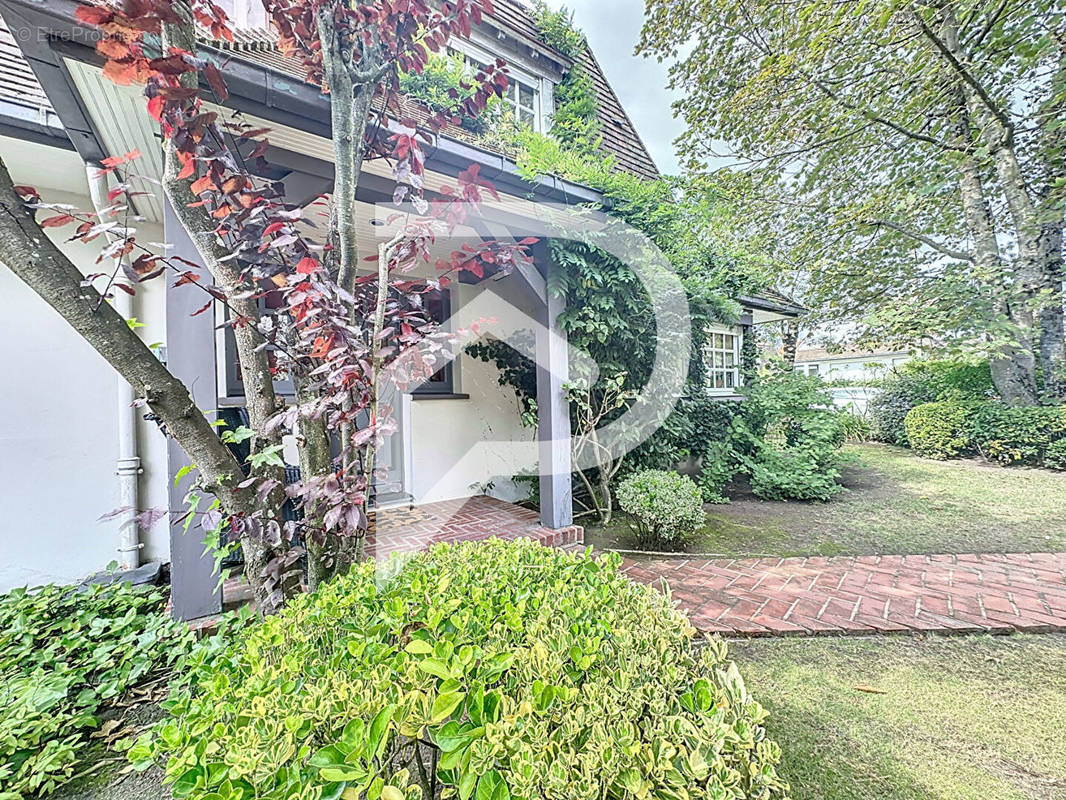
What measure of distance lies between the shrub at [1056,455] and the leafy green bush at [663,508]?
7.67m

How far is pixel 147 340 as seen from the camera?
3818mm

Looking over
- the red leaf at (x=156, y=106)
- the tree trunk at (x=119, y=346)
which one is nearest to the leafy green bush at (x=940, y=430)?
the tree trunk at (x=119, y=346)

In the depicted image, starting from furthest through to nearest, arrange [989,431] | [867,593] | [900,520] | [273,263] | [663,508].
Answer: [989,431] < [900,520] < [663,508] < [867,593] < [273,263]

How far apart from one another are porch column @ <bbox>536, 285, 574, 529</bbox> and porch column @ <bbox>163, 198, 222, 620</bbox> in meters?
2.43

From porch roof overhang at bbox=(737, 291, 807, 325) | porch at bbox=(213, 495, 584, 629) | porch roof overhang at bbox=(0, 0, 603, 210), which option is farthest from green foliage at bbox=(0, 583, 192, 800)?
porch roof overhang at bbox=(737, 291, 807, 325)

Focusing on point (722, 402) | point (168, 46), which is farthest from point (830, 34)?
point (168, 46)

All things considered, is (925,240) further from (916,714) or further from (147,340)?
(147,340)

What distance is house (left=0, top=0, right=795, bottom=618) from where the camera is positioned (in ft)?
7.43

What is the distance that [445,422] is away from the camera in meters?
5.30

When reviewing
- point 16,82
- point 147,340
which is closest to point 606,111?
point 16,82

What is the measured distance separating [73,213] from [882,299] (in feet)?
42.2

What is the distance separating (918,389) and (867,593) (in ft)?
33.3

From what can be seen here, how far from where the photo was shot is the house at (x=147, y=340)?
2266 mm

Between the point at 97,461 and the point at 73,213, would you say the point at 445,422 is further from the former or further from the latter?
the point at 73,213
